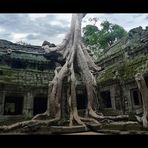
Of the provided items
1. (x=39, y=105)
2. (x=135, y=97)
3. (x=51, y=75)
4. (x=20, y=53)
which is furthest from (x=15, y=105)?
(x=135, y=97)

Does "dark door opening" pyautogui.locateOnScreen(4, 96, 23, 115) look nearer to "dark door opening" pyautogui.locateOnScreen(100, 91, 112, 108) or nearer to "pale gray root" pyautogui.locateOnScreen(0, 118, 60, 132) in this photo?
"pale gray root" pyautogui.locateOnScreen(0, 118, 60, 132)

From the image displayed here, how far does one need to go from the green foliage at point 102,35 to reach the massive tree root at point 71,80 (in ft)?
42.6

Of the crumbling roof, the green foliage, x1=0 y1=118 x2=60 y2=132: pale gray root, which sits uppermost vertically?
the green foliage

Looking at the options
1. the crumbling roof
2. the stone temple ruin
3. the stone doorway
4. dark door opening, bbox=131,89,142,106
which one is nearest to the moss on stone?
the stone temple ruin

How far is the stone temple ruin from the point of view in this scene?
421 inches

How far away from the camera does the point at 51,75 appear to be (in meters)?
13.2

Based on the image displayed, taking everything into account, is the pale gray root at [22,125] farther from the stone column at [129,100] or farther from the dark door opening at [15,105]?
the stone column at [129,100]

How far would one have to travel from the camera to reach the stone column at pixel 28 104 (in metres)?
11.2

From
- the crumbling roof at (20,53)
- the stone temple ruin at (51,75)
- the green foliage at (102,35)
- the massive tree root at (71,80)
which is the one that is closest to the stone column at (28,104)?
the stone temple ruin at (51,75)

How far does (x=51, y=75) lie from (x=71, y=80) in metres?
4.55

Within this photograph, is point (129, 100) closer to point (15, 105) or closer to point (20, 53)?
point (15, 105)

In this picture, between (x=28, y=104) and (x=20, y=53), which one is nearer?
(x=28, y=104)
